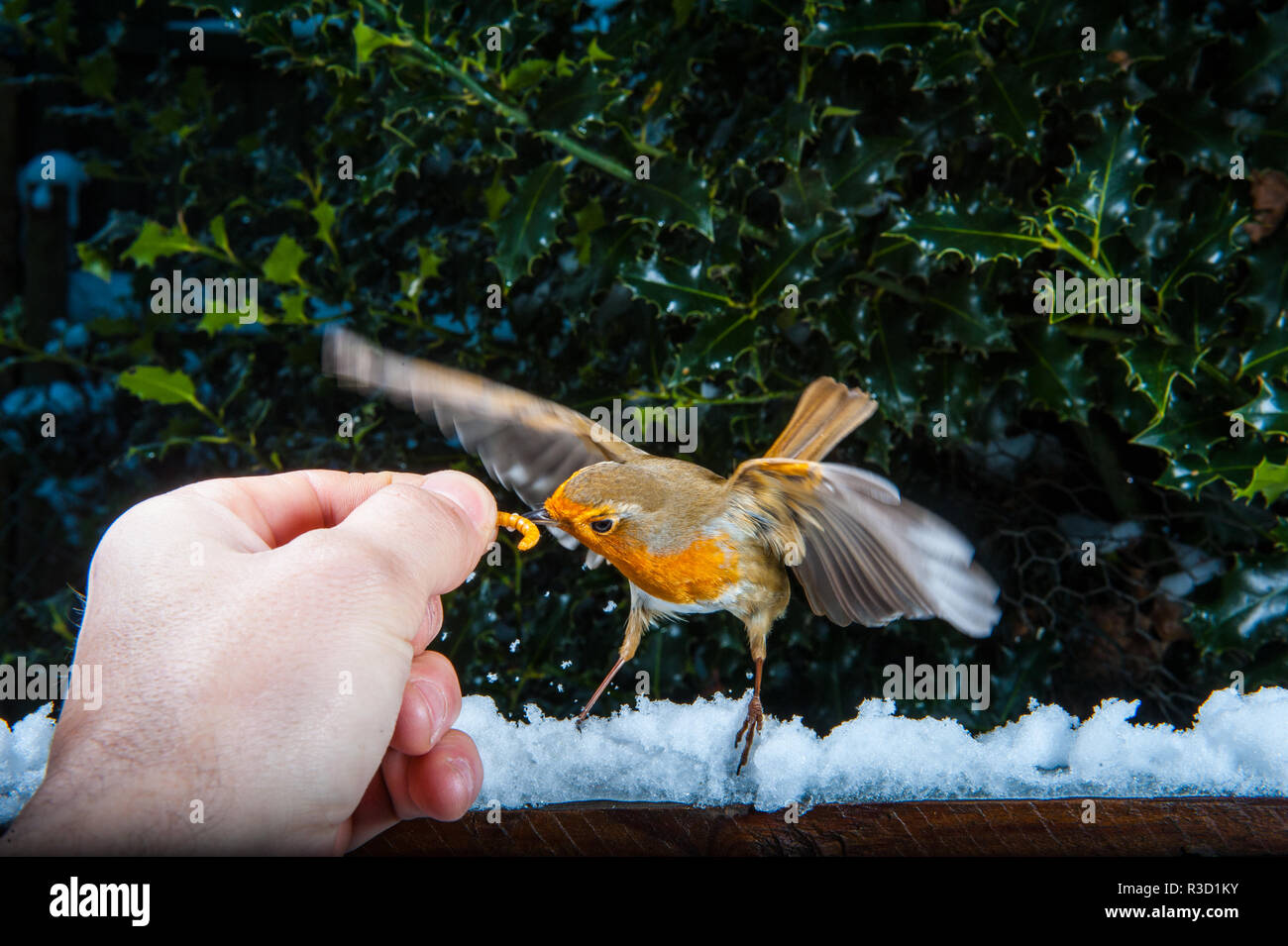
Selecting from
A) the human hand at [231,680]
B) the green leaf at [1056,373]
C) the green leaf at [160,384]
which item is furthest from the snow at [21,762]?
the green leaf at [1056,373]

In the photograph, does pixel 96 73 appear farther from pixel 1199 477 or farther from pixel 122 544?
pixel 1199 477

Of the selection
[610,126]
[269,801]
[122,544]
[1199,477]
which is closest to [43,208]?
[610,126]

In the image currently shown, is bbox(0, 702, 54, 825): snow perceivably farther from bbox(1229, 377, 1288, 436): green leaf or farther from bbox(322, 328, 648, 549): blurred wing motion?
bbox(1229, 377, 1288, 436): green leaf

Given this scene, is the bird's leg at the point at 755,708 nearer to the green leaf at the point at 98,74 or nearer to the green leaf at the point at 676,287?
the green leaf at the point at 676,287

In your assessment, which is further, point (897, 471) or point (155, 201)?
point (155, 201)

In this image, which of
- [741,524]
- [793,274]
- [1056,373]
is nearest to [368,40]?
[793,274]

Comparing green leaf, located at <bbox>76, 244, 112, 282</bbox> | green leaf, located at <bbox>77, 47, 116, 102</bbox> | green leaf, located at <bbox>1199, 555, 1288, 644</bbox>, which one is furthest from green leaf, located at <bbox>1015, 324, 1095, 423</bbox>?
green leaf, located at <bbox>77, 47, 116, 102</bbox>

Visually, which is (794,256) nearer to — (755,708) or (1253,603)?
(755,708)
